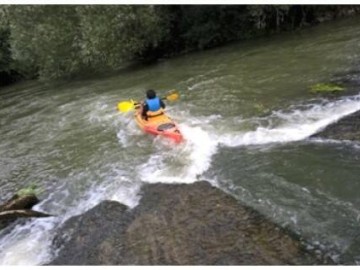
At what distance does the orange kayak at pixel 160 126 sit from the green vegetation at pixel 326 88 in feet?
13.4

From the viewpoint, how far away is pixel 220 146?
36.1ft

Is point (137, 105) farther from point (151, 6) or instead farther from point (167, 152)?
point (151, 6)

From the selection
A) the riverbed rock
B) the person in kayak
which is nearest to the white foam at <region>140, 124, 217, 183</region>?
the person in kayak

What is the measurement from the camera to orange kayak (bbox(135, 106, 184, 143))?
1153 cm

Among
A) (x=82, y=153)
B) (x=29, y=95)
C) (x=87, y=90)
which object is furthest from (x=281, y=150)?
(x=29, y=95)

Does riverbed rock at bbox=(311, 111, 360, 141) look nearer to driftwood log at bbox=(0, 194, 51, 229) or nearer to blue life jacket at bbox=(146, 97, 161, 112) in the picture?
blue life jacket at bbox=(146, 97, 161, 112)

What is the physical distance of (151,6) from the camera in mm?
23500

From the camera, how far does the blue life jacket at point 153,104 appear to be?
1254 cm

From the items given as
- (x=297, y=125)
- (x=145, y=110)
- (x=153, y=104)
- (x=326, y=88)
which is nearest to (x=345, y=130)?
(x=297, y=125)

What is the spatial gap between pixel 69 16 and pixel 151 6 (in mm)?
3973

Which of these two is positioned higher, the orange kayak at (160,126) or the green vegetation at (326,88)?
the orange kayak at (160,126)

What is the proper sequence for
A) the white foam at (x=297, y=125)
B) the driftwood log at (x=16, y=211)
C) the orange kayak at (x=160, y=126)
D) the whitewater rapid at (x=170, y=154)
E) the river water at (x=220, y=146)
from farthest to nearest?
1. the orange kayak at (x=160, y=126)
2. the white foam at (x=297, y=125)
3. the driftwood log at (x=16, y=211)
4. the whitewater rapid at (x=170, y=154)
5. the river water at (x=220, y=146)

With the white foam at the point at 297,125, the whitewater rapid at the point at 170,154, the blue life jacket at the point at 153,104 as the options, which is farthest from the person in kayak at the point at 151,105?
the white foam at the point at 297,125

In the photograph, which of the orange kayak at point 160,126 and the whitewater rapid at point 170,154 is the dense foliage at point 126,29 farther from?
the orange kayak at point 160,126
